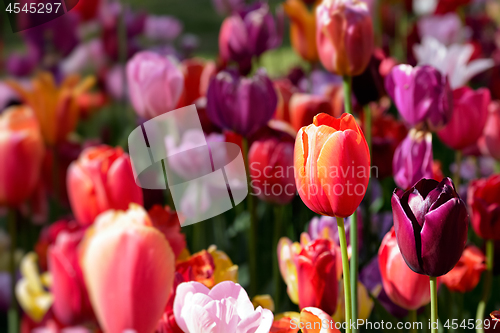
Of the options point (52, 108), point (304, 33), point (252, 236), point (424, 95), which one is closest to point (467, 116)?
point (424, 95)

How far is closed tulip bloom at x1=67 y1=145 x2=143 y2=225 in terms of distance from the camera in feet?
1.18

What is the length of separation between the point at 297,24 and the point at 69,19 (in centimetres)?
51

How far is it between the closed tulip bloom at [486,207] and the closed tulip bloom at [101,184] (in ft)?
0.75

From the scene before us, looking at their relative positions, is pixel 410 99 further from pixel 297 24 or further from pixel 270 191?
pixel 297 24

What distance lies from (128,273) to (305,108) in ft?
0.97

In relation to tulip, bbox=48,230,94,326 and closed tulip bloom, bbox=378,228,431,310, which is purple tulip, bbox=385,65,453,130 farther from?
tulip, bbox=48,230,94,326

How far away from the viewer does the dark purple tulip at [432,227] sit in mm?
224

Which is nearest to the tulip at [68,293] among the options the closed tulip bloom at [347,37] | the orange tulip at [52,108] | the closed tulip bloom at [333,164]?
the closed tulip bloom at [333,164]

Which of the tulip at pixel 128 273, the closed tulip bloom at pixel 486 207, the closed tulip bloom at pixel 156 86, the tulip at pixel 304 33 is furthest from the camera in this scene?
the tulip at pixel 304 33

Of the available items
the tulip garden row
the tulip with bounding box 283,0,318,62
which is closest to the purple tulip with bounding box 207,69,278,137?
the tulip garden row

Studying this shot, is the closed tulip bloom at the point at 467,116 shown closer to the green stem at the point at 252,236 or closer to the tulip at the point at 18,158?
the green stem at the point at 252,236

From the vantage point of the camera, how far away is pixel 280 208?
43cm

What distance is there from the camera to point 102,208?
1.22 feet

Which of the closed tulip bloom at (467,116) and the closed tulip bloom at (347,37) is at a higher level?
the closed tulip bloom at (347,37)
